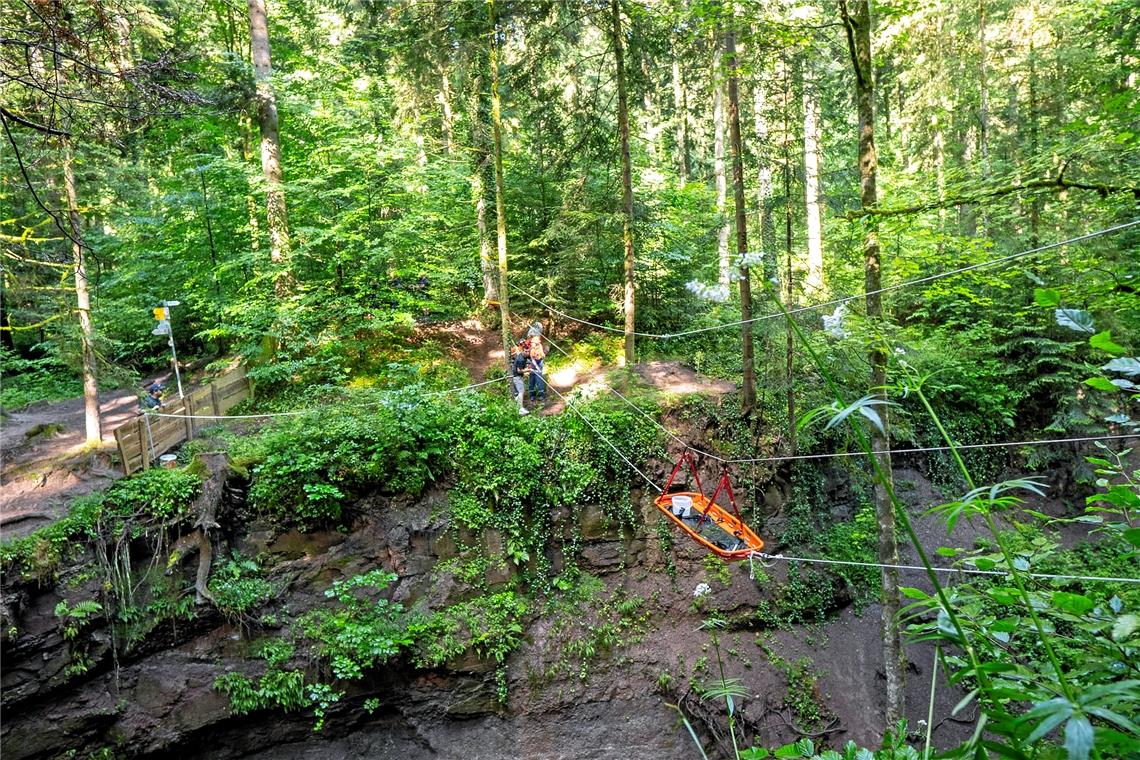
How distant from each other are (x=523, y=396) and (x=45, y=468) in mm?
7826

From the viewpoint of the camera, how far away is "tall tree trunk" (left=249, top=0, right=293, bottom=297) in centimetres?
1156

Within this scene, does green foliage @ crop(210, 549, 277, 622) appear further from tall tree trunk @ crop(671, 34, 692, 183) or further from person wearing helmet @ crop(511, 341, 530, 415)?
tall tree trunk @ crop(671, 34, 692, 183)

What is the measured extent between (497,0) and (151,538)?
10043 mm

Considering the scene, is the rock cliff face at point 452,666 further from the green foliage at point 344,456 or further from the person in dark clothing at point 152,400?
the person in dark clothing at point 152,400

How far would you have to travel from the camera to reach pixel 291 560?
8.85 meters

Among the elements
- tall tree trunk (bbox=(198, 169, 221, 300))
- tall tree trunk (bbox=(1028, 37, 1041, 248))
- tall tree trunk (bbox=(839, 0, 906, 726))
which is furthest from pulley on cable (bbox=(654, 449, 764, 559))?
tall tree trunk (bbox=(198, 169, 221, 300))

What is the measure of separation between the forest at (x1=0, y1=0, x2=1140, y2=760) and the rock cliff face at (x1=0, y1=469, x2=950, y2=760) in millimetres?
51

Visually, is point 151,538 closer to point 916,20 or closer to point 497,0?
point 497,0

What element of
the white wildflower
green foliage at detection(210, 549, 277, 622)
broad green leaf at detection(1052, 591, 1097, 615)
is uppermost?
the white wildflower

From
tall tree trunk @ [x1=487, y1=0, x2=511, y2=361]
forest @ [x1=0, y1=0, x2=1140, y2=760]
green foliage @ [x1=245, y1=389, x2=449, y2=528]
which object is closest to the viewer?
forest @ [x1=0, y1=0, x2=1140, y2=760]

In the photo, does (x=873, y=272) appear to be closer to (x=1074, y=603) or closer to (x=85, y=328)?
(x=1074, y=603)

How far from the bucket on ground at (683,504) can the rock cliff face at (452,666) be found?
2.62m

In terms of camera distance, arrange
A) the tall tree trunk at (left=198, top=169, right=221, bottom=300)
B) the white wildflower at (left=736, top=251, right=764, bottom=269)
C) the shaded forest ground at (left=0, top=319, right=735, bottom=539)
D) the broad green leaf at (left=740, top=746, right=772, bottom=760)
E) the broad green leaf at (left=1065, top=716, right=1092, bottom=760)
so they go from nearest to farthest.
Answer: the broad green leaf at (left=1065, top=716, right=1092, bottom=760) → the broad green leaf at (left=740, top=746, right=772, bottom=760) → the white wildflower at (left=736, top=251, right=764, bottom=269) → the shaded forest ground at (left=0, top=319, right=735, bottom=539) → the tall tree trunk at (left=198, top=169, right=221, bottom=300)

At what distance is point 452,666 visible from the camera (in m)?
8.47
